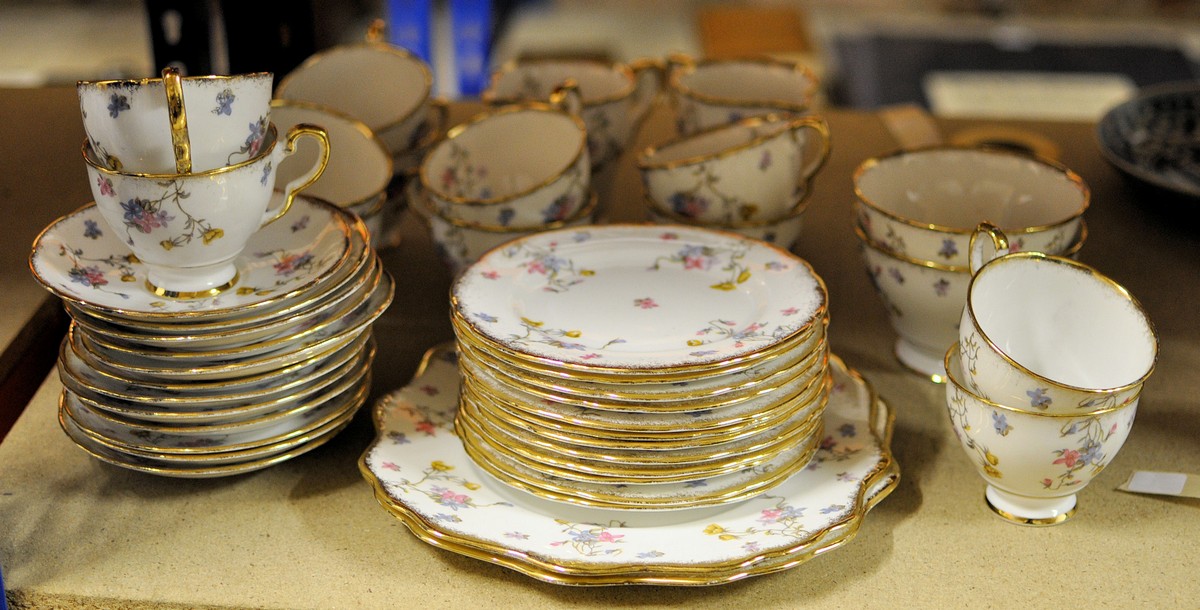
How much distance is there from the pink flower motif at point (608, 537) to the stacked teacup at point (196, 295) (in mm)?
197

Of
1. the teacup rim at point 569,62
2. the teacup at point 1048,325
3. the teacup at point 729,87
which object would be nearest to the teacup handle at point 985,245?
the teacup at point 1048,325

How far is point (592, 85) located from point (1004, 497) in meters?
0.61

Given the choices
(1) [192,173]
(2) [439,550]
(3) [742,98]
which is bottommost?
(2) [439,550]

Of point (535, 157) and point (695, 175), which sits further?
point (535, 157)

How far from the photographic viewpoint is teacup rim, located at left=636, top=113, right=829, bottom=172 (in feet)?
2.78

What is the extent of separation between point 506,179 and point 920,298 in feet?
1.28

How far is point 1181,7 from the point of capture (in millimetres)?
2926

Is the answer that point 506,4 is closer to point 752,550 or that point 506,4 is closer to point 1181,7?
point 1181,7

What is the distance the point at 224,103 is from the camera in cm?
62

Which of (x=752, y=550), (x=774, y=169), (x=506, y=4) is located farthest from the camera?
(x=506, y=4)

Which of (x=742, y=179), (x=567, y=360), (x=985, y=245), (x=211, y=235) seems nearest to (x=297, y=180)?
(x=211, y=235)

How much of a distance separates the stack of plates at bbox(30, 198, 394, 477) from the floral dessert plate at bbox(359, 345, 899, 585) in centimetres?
6

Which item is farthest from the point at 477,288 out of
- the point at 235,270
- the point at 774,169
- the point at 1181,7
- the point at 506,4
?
the point at 1181,7

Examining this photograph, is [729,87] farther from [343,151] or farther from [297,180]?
[297,180]
